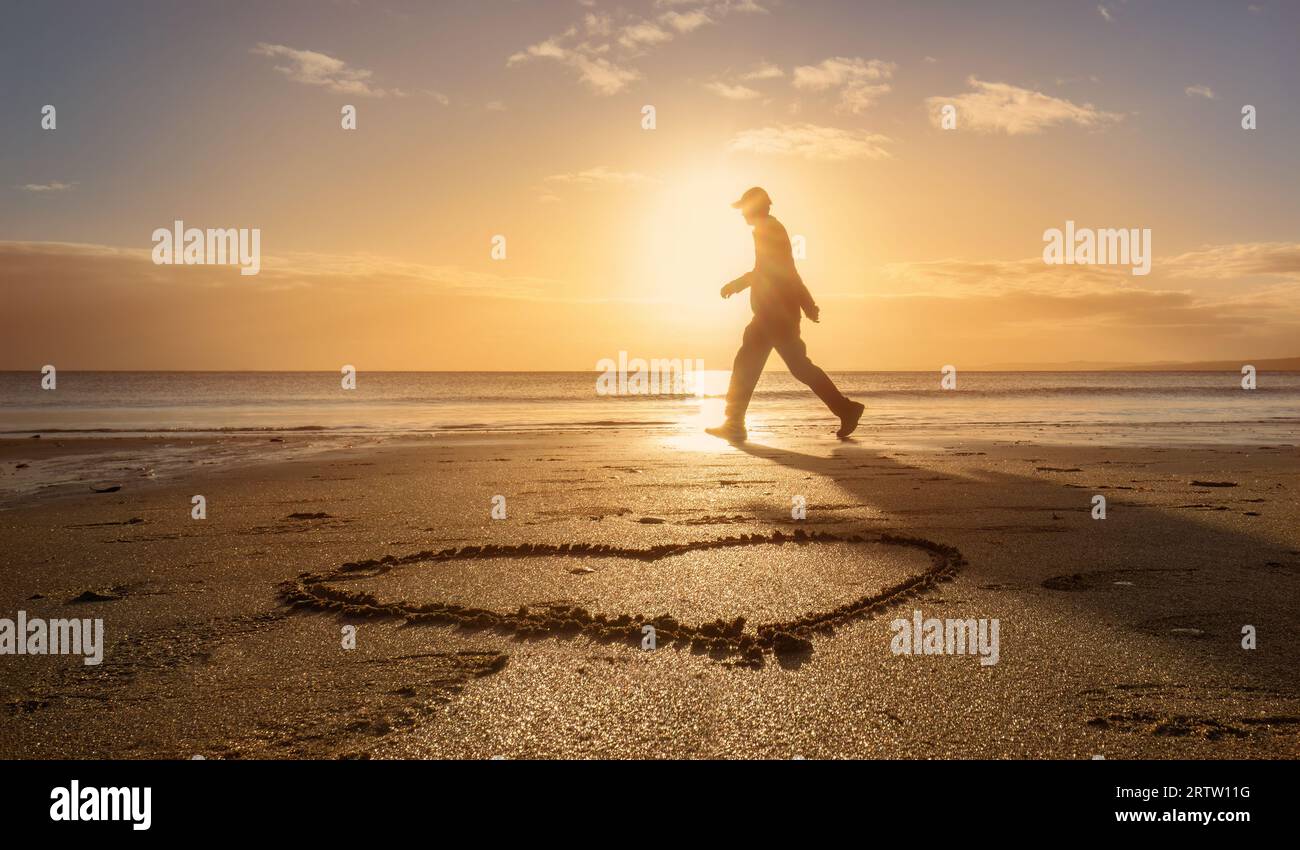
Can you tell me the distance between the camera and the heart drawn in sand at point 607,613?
116 inches

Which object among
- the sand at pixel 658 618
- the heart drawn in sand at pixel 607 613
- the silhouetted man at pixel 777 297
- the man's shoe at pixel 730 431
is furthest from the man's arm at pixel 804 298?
the heart drawn in sand at pixel 607 613

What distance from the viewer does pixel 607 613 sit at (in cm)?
326

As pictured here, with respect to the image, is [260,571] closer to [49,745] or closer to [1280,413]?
[49,745]

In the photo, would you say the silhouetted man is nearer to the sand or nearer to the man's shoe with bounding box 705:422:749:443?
the man's shoe with bounding box 705:422:749:443

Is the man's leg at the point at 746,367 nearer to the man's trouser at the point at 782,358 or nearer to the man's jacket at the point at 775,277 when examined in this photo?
the man's trouser at the point at 782,358

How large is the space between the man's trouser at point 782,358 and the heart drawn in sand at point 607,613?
7427 mm

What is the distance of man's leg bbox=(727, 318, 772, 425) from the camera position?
12328mm

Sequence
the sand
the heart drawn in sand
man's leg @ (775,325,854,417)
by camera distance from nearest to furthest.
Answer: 1. the sand
2. the heart drawn in sand
3. man's leg @ (775,325,854,417)

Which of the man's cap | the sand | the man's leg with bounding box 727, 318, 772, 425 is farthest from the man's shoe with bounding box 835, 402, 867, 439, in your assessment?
the sand

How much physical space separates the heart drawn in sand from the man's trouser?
7427 mm

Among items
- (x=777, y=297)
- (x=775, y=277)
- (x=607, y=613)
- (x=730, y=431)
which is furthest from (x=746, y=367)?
(x=607, y=613)

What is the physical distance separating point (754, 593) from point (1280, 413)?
21153 millimetres

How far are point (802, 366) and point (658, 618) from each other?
916 centimetres
